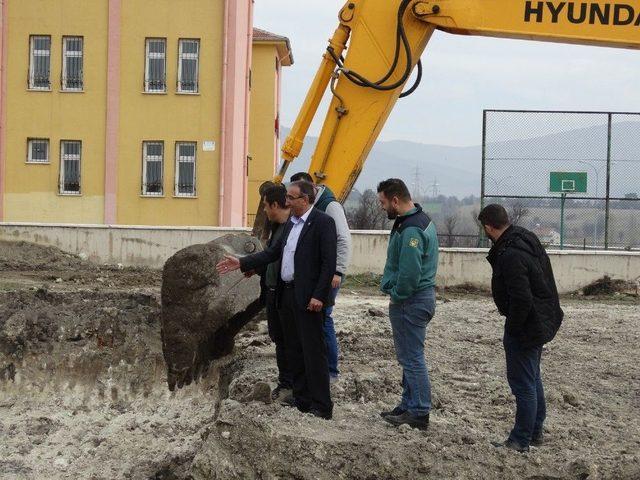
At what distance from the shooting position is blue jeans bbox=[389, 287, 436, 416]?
284 inches

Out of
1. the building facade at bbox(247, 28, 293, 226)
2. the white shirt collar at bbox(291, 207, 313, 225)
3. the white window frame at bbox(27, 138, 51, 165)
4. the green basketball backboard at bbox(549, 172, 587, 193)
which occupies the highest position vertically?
the building facade at bbox(247, 28, 293, 226)

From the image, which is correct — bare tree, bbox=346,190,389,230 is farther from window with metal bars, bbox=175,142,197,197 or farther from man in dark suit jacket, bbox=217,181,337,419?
man in dark suit jacket, bbox=217,181,337,419

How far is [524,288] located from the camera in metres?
6.59

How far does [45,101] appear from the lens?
27578 millimetres

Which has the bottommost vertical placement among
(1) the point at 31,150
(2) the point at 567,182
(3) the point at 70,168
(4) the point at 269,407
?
(4) the point at 269,407

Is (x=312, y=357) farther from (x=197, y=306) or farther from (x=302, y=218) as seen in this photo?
(x=197, y=306)

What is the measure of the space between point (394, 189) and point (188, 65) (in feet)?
70.1

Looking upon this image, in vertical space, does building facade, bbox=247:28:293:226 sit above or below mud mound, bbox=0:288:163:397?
above

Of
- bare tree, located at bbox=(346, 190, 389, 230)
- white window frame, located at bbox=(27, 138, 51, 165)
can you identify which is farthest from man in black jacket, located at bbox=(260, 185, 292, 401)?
white window frame, located at bbox=(27, 138, 51, 165)

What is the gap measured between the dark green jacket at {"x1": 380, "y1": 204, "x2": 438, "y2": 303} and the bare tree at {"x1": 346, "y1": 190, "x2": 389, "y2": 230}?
65.5 ft

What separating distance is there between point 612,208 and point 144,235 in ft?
31.2

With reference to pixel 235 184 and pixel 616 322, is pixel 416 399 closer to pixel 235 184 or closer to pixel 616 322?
pixel 616 322

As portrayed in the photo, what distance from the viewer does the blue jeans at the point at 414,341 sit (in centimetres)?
721

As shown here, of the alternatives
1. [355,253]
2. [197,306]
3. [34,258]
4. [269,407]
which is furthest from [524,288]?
[34,258]
